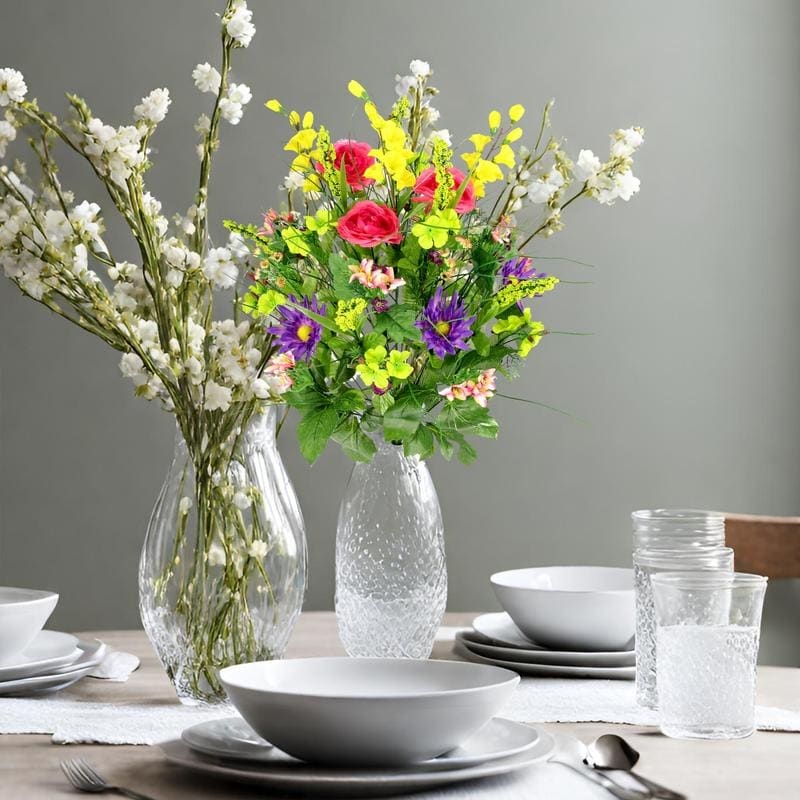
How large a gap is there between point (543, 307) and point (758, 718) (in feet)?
5.36

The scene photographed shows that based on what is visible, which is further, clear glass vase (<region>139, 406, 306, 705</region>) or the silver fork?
clear glass vase (<region>139, 406, 306, 705</region>)

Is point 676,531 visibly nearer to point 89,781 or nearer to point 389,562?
point 389,562

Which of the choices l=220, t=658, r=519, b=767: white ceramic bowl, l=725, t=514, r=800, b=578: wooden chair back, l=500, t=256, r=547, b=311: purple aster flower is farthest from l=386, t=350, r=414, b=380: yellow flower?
l=725, t=514, r=800, b=578: wooden chair back

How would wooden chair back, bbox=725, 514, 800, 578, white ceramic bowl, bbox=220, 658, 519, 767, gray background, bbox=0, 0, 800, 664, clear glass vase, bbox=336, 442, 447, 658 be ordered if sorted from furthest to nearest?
gray background, bbox=0, 0, 800, 664 < wooden chair back, bbox=725, 514, 800, 578 < clear glass vase, bbox=336, 442, 447, 658 < white ceramic bowl, bbox=220, 658, 519, 767

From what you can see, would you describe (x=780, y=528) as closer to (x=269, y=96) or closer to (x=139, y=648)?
(x=139, y=648)

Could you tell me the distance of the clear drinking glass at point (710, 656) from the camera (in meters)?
0.88

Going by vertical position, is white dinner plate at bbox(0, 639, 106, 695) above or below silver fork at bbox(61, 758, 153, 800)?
above

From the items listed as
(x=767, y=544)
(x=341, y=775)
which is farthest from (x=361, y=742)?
(x=767, y=544)

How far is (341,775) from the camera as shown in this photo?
70cm

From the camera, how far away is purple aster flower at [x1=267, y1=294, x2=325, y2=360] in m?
1.00

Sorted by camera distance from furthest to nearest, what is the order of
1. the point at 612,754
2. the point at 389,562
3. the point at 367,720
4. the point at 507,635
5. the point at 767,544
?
the point at 767,544, the point at 507,635, the point at 389,562, the point at 612,754, the point at 367,720

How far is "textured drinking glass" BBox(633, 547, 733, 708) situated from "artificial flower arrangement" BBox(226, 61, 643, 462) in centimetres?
19

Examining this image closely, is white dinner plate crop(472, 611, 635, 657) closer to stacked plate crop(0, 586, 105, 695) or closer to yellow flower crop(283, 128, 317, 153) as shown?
stacked plate crop(0, 586, 105, 695)

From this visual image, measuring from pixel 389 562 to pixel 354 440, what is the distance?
0.39 ft
